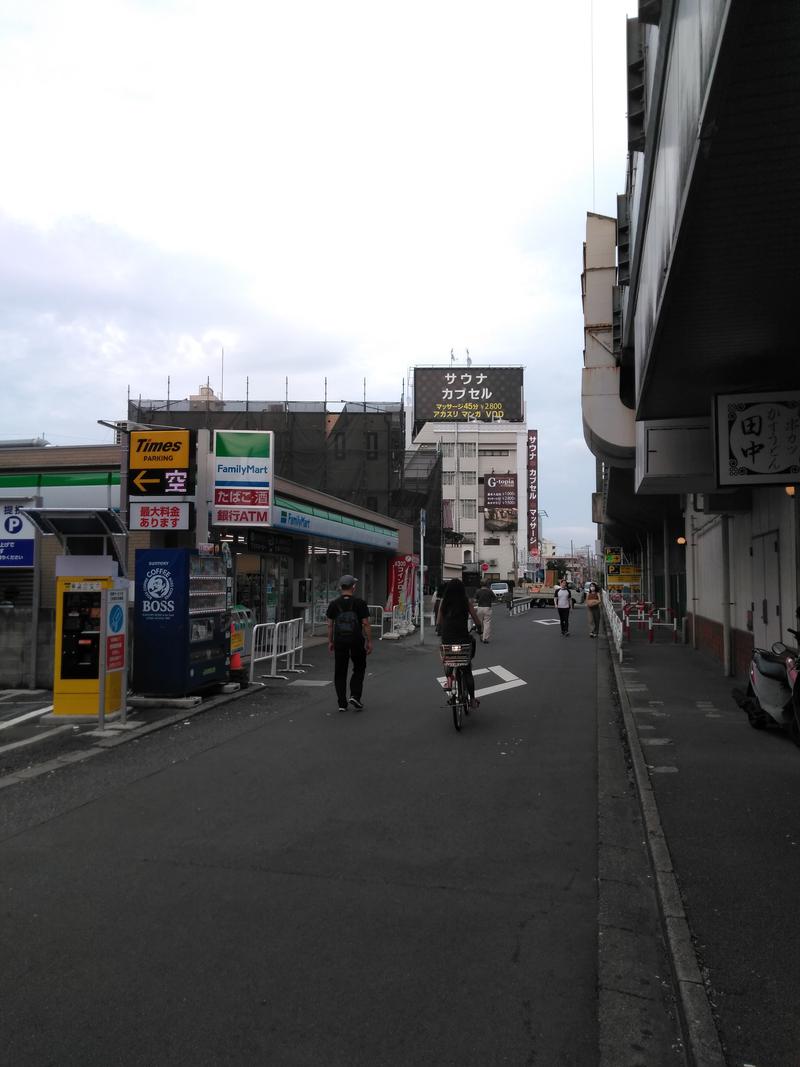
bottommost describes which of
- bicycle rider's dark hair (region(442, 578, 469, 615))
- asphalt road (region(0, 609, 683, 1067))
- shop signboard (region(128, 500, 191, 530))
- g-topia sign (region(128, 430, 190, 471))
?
asphalt road (region(0, 609, 683, 1067))

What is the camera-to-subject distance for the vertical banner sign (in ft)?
326

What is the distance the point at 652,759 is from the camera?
759 cm

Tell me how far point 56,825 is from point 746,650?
1101cm

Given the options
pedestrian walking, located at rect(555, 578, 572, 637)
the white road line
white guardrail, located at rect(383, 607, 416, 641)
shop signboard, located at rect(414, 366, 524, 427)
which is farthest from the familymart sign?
shop signboard, located at rect(414, 366, 524, 427)

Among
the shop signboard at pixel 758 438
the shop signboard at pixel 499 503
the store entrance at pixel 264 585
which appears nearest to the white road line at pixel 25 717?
the store entrance at pixel 264 585

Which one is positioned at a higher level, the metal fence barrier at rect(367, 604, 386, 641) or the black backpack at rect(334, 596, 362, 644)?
the black backpack at rect(334, 596, 362, 644)

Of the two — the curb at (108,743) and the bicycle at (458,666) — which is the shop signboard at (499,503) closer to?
the curb at (108,743)

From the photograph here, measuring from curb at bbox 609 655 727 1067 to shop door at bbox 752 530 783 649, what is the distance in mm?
5696

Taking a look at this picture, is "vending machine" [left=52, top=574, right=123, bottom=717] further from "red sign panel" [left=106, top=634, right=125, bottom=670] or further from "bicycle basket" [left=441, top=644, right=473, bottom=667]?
"bicycle basket" [left=441, top=644, right=473, bottom=667]

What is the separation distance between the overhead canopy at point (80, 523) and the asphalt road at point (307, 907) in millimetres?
Answer: 3271

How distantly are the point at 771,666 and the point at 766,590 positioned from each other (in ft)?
10.1

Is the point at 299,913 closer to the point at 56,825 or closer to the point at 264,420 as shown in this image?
the point at 56,825

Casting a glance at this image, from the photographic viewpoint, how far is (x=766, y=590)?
11.5 m

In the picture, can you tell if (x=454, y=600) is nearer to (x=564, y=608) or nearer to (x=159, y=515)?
(x=159, y=515)
